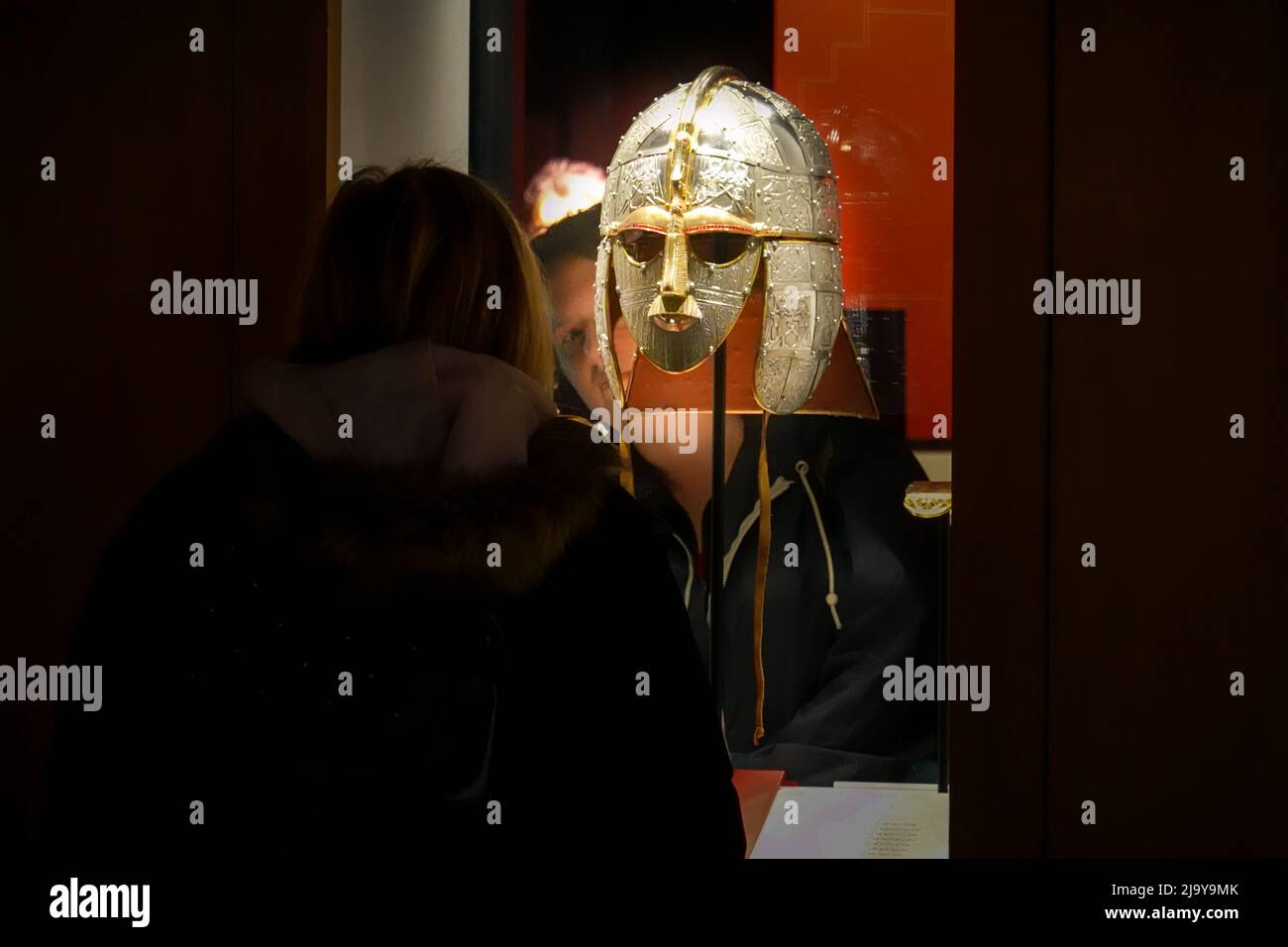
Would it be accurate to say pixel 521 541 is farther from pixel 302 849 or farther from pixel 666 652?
pixel 302 849

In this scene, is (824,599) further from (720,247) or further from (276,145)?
(276,145)

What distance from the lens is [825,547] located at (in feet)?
6.96

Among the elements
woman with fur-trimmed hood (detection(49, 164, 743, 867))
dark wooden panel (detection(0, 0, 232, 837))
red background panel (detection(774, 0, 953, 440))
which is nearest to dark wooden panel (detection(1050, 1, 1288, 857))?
red background panel (detection(774, 0, 953, 440))

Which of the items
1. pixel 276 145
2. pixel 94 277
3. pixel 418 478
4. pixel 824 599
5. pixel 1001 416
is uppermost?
pixel 276 145

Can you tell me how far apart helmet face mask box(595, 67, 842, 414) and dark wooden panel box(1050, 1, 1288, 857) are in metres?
0.46

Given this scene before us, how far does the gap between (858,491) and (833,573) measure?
0.51ft

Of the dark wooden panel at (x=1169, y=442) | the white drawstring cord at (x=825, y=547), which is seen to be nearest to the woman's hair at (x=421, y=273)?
the white drawstring cord at (x=825, y=547)

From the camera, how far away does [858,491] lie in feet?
6.97

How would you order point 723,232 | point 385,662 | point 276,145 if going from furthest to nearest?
point 276,145
point 723,232
point 385,662

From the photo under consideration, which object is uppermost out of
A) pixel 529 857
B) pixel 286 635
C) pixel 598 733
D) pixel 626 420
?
pixel 626 420

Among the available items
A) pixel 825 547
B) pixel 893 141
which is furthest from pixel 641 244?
pixel 825 547

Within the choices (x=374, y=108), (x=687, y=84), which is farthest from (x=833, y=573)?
(x=374, y=108)

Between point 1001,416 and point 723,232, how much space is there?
0.60 meters

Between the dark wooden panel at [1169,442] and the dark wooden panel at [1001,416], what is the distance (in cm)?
4
